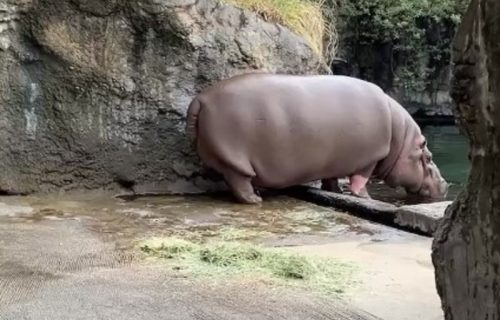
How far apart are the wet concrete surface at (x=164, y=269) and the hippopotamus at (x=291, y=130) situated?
24 cm

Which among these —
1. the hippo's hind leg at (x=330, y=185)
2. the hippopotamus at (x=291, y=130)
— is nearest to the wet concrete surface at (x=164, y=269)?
the hippopotamus at (x=291, y=130)

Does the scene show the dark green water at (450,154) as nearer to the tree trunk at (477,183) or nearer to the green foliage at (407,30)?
the green foliage at (407,30)

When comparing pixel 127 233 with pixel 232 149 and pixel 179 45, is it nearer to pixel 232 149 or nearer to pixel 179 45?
pixel 232 149

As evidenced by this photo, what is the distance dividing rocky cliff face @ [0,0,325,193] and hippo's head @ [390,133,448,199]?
3.97 ft

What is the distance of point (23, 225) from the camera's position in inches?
156

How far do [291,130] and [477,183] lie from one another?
3.75m

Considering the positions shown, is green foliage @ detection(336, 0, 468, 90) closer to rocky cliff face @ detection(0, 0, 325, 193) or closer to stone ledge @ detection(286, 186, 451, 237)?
rocky cliff face @ detection(0, 0, 325, 193)

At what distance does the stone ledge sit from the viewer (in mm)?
3995

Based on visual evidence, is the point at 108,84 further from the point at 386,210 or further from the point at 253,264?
the point at 253,264

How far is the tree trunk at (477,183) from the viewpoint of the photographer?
1.29 meters

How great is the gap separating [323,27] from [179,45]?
1.89 meters

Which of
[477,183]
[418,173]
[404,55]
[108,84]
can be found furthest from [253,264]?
[404,55]

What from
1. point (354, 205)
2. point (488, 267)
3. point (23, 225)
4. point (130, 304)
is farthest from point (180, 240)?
point (488, 267)

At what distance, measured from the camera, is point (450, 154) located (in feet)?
33.9
